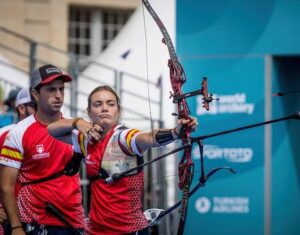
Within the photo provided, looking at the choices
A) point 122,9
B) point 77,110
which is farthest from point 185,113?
point 122,9

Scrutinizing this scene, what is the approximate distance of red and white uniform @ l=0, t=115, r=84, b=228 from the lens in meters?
6.54

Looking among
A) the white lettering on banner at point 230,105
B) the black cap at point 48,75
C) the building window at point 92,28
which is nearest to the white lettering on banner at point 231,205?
the white lettering on banner at point 230,105

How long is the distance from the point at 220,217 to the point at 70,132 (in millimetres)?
3140

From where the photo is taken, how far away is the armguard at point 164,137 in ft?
18.0

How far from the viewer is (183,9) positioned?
8.77 meters

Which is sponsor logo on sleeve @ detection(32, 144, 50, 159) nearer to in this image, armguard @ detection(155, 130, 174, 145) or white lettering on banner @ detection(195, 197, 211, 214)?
armguard @ detection(155, 130, 174, 145)

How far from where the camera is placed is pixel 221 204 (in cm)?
893

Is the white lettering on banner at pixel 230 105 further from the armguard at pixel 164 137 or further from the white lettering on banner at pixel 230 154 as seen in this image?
the armguard at pixel 164 137

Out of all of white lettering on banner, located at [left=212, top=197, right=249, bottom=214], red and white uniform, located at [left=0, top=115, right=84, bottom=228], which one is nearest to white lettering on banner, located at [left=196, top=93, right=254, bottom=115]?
white lettering on banner, located at [left=212, top=197, right=249, bottom=214]

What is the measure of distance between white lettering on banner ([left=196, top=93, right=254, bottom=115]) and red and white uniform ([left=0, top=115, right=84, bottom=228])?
2.54 meters

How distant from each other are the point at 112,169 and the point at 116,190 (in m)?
0.13

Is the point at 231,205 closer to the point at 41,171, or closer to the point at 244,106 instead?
the point at 244,106

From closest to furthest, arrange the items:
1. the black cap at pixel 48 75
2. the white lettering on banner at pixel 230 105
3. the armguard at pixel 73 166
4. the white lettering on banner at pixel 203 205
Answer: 1. the armguard at pixel 73 166
2. the black cap at pixel 48 75
3. the white lettering on banner at pixel 230 105
4. the white lettering on banner at pixel 203 205

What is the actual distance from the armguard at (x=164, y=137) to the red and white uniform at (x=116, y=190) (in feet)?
0.93
